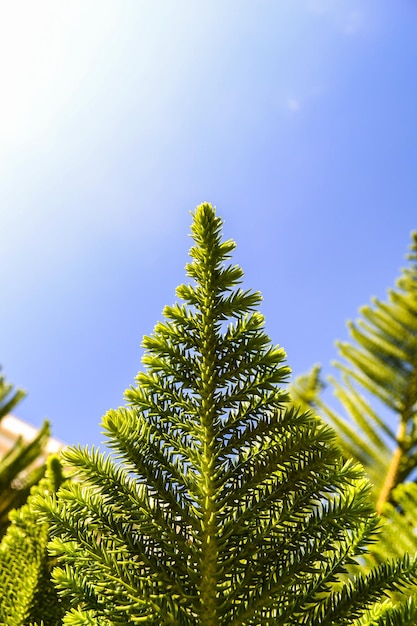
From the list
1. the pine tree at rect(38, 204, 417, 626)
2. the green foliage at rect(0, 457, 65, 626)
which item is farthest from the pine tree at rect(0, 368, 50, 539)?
the pine tree at rect(38, 204, 417, 626)

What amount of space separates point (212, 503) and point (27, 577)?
767 mm

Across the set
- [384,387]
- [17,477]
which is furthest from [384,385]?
[17,477]

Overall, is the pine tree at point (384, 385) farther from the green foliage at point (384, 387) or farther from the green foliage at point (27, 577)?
the green foliage at point (27, 577)

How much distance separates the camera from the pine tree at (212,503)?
0.77m

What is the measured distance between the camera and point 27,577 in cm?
129

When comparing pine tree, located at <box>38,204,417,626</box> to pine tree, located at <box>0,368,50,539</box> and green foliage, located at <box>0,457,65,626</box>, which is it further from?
pine tree, located at <box>0,368,50,539</box>

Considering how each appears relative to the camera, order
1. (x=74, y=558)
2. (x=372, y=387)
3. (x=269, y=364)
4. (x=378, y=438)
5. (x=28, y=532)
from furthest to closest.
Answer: (x=372, y=387) < (x=378, y=438) < (x=28, y=532) < (x=269, y=364) < (x=74, y=558)

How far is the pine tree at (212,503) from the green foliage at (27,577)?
1.31 ft

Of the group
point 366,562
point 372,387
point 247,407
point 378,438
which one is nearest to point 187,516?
point 247,407

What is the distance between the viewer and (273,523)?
0.82 meters

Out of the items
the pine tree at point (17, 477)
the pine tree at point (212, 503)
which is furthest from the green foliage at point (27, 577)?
the pine tree at point (17, 477)

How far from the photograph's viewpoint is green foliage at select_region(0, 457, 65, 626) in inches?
47.8

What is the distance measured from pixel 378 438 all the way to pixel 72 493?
2881 millimetres

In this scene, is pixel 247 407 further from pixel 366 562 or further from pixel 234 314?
pixel 366 562
